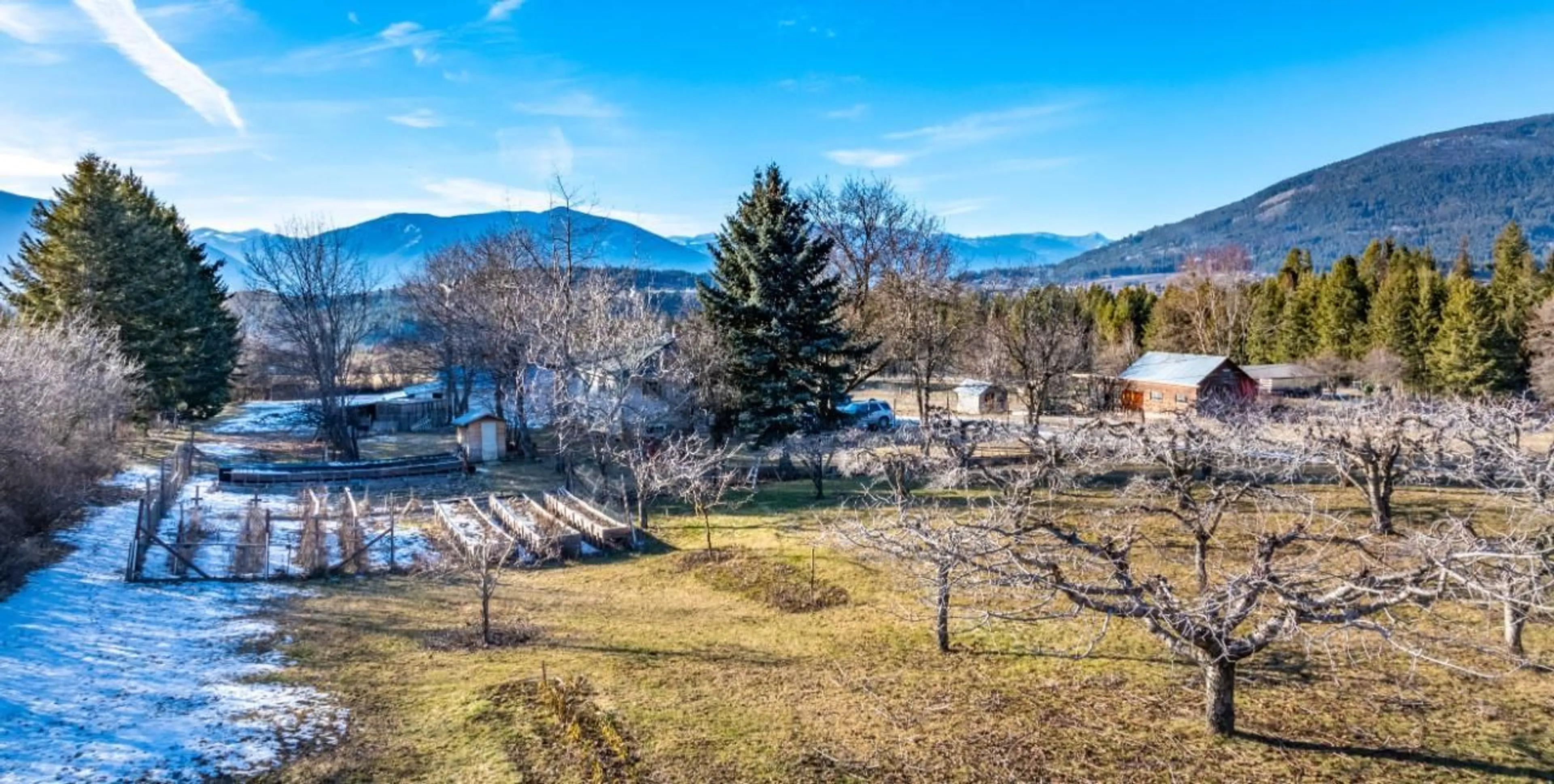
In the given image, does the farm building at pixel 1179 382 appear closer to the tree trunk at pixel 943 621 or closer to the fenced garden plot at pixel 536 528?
the fenced garden plot at pixel 536 528

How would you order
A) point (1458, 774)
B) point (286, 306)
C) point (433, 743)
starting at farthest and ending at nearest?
point (286, 306)
point (433, 743)
point (1458, 774)

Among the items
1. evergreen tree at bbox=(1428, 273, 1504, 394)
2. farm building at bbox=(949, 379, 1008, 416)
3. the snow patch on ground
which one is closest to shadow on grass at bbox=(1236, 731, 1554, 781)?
farm building at bbox=(949, 379, 1008, 416)

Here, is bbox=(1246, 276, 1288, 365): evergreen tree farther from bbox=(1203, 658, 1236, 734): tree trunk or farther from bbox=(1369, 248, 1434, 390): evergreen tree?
bbox=(1203, 658, 1236, 734): tree trunk

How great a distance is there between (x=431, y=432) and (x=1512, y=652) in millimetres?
43805

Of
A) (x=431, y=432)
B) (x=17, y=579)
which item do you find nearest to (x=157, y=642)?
(x=17, y=579)

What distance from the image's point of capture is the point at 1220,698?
29.0 ft

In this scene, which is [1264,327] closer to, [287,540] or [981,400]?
[981,400]

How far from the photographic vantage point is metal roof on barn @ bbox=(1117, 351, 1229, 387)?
4350 centimetres

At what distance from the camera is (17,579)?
14227 millimetres

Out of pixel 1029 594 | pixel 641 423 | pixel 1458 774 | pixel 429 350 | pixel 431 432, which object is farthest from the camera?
pixel 429 350

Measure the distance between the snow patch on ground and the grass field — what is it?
101ft

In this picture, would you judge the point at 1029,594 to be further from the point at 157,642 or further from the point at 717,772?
the point at 157,642

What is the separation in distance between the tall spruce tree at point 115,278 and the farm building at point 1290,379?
181ft

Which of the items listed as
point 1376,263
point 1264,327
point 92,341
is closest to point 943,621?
point 92,341
